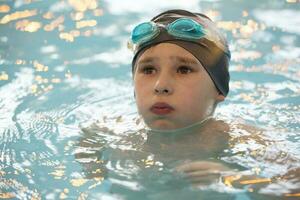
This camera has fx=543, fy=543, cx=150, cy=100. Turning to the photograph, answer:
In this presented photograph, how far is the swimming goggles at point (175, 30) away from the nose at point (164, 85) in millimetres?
380

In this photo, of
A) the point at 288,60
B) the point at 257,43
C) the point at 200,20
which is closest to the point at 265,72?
the point at 288,60

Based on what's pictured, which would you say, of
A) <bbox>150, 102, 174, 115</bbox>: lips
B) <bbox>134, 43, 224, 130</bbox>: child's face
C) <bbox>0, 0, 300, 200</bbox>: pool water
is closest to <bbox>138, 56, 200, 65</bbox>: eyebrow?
<bbox>134, 43, 224, 130</bbox>: child's face

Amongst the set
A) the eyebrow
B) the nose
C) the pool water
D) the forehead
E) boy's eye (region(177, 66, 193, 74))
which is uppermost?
the forehead

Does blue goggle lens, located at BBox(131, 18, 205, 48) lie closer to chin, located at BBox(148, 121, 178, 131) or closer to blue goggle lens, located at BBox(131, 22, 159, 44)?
blue goggle lens, located at BBox(131, 22, 159, 44)

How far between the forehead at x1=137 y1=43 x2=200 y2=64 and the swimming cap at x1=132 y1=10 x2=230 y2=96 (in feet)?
0.10

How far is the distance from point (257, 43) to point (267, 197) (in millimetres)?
2924

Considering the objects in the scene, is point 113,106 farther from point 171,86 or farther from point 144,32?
point 171,86

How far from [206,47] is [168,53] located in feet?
1.20

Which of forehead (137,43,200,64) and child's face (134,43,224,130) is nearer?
child's face (134,43,224,130)

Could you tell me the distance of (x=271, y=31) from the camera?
5.66 metres

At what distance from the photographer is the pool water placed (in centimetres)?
304

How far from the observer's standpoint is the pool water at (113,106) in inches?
120

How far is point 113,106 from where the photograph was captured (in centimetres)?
447

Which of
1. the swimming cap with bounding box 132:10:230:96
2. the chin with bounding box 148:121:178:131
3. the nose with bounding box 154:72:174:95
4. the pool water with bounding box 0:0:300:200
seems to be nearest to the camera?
the pool water with bounding box 0:0:300:200
